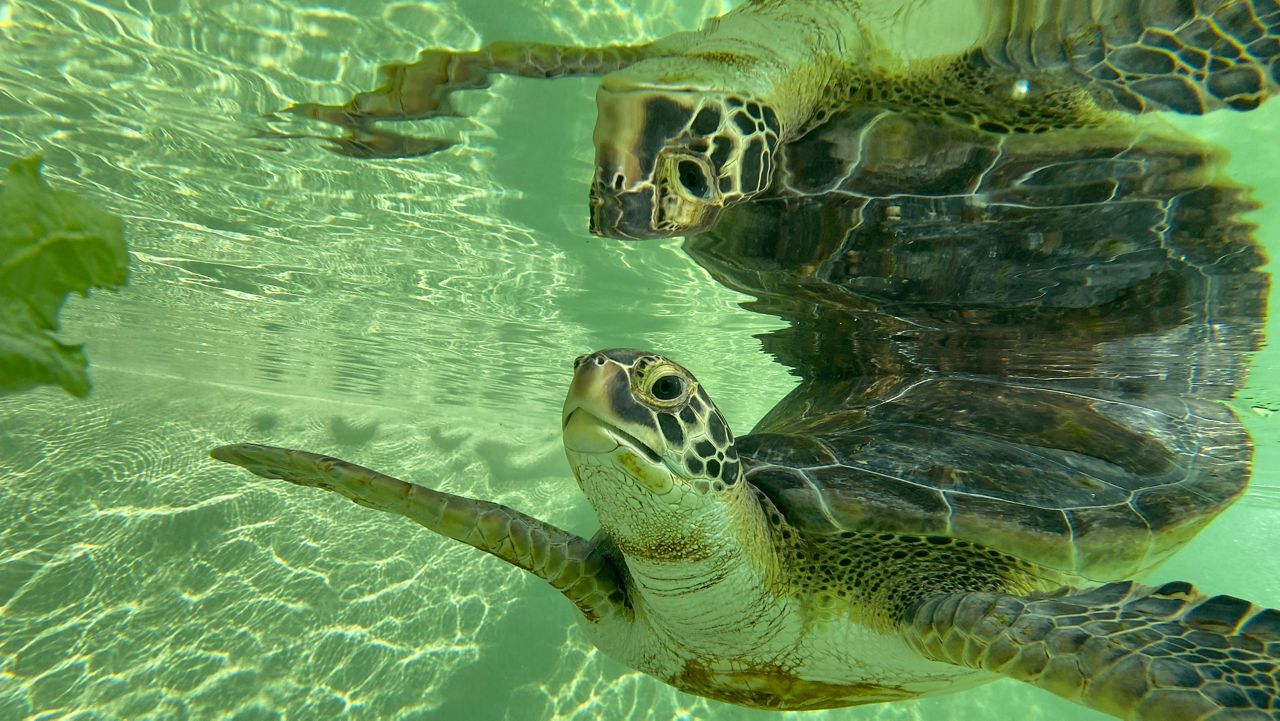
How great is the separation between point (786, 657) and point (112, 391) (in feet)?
55.2

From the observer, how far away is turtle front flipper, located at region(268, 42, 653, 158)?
345 cm

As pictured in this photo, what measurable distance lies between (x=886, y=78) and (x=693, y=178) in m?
1.19

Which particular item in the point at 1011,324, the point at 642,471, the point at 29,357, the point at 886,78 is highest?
the point at 886,78

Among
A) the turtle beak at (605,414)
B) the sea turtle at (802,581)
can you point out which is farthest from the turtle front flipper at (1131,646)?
the turtle beak at (605,414)

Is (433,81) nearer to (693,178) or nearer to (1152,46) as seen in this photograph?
(693,178)

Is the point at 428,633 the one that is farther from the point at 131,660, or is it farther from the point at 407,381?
the point at 407,381

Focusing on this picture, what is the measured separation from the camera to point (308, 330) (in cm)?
1345

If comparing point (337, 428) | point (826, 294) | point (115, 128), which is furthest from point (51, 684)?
point (826, 294)

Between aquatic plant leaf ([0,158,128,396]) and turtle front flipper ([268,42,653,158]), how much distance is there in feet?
9.33

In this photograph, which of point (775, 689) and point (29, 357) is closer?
point (29, 357)

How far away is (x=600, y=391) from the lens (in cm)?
217

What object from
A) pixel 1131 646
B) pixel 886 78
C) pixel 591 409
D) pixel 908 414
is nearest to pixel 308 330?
pixel 908 414

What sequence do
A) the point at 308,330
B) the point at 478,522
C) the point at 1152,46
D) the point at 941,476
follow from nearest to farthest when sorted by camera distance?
the point at 1152,46 < the point at 478,522 < the point at 941,476 < the point at 308,330

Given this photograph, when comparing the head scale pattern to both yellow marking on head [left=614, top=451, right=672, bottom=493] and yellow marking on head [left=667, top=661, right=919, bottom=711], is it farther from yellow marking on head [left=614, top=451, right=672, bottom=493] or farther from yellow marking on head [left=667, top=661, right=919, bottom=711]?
yellow marking on head [left=667, top=661, right=919, bottom=711]
